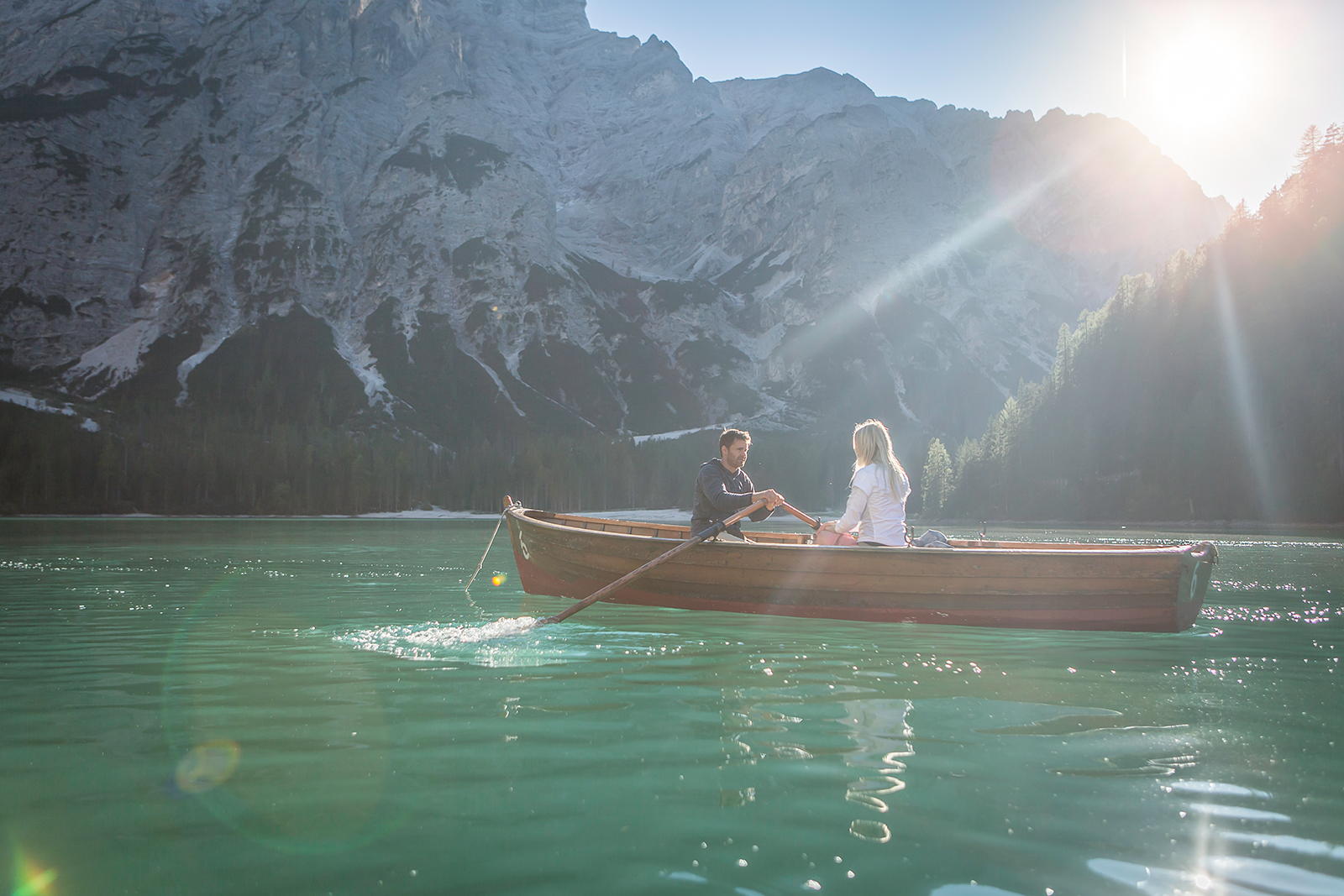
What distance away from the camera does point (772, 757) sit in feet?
16.3

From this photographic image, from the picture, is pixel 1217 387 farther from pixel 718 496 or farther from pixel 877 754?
pixel 877 754

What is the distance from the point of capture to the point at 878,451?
36.4 feet

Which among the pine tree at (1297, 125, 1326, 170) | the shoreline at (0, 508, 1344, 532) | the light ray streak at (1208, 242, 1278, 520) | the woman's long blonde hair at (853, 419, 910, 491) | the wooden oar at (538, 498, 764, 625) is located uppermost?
the pine tree at (1297, 125, 1326, 170)

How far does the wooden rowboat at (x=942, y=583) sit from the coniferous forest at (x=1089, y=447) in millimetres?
60468

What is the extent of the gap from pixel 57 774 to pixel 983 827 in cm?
512

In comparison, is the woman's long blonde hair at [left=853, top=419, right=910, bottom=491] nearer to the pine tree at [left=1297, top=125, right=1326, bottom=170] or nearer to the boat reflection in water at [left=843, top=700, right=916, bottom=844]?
the boat reflection in water at [left=843, top=700, right=916, bottom=844]

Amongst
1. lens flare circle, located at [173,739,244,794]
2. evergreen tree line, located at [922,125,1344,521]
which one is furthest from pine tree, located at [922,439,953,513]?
lens flare circle, located at [173,739,244,794]

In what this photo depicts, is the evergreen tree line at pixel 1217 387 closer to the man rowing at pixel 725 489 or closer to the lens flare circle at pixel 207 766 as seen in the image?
the man rowing at pixel 725 489

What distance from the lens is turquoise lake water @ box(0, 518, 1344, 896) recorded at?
3.41 m

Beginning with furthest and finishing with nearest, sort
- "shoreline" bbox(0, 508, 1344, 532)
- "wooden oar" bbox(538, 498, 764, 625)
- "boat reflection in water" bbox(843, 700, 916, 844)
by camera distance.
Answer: "shoreline" bbox(0, 508, 1344, 532), "wooden oar" bbox(538, 498, 764, 625), "boat reflection in water" bbox(843, 700, 916, 844)

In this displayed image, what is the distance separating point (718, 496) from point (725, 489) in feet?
1.02

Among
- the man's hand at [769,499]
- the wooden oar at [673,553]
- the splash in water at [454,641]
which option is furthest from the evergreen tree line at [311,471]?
the man's hand at [769,499]

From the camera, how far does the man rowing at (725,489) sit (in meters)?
12.4

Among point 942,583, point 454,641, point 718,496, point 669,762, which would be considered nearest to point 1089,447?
point 942,583
